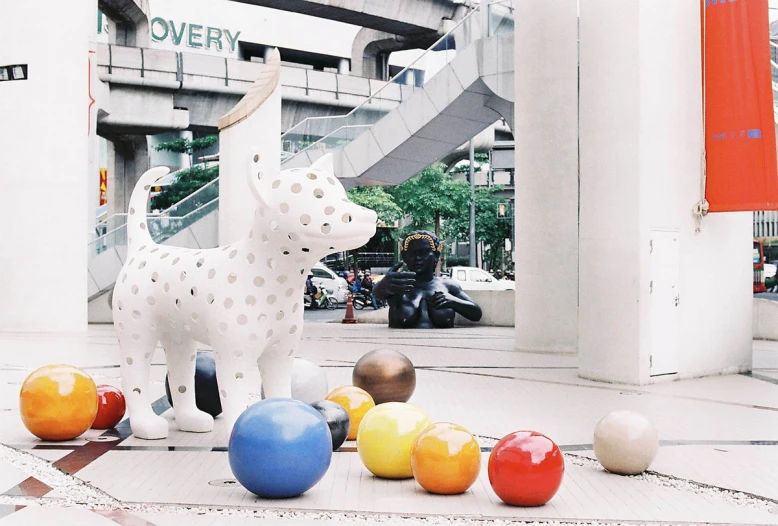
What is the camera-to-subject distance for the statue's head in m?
19.6

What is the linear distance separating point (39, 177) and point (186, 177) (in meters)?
23.3

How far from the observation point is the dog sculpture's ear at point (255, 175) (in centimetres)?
625

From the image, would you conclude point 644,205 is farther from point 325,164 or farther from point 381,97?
point 381,97

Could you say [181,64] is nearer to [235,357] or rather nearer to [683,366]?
[683,366]

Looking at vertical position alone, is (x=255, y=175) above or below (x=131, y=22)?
below

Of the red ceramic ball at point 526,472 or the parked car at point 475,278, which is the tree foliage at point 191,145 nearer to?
the parked car at point 475,278

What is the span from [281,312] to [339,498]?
160cm

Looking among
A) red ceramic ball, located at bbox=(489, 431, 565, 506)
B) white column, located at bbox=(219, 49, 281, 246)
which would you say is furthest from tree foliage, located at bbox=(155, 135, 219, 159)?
red ceramic ball, located at bbox=(489, 431, 565, 506)

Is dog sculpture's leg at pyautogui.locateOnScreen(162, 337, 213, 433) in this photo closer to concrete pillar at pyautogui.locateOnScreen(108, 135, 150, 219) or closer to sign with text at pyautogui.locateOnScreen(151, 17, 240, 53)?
concrete pillar at pyautogui.locateOnScreen(108, 135, 150, 219)

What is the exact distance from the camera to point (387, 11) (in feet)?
120

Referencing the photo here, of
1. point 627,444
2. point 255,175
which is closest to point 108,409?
point 255,175

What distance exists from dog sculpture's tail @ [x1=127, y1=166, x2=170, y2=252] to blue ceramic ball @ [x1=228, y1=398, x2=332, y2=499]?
8.19 ft

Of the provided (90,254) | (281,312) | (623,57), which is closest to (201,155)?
(90,254)

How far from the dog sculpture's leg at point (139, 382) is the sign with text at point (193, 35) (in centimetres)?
3884
